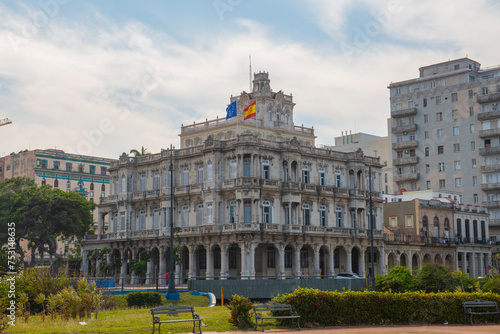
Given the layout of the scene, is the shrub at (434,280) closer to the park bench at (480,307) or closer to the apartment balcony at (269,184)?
the park bench at (480,307)

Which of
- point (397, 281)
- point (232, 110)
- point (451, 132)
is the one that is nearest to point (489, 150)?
point (451, 132)

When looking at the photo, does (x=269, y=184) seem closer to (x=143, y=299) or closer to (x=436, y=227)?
(x=436, y=227)

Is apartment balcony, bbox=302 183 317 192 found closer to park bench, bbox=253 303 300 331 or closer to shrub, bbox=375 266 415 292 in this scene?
shrub, bbox=375 266 415 292

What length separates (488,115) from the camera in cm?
10256

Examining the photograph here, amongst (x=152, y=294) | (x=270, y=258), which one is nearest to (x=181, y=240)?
(x=270, y=258)

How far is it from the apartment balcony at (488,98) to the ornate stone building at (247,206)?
28276 millimetres

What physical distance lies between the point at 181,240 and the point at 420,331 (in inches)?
1964

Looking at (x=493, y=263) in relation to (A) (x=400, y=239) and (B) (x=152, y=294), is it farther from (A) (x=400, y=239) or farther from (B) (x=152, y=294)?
(B) (x=152, y=294)

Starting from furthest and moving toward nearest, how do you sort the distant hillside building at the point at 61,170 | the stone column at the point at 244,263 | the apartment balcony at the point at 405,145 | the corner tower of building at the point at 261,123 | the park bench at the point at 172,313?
the distant hillside building at the point at 61,170 → the apartment balcony at the point at 405,145 → the corner tower of building at the point at 261,123 → the stone column at the point at 244,263 → the park bench at the point at 172,313

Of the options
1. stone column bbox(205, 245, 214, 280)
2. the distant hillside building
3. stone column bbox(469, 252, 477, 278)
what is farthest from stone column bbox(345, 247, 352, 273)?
the distant hillside building

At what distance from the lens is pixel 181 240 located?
2960 inches

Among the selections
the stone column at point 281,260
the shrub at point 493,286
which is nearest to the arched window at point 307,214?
the stone column at point 281,260

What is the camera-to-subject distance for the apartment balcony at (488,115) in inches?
4008

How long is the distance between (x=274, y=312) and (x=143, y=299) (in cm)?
1693
